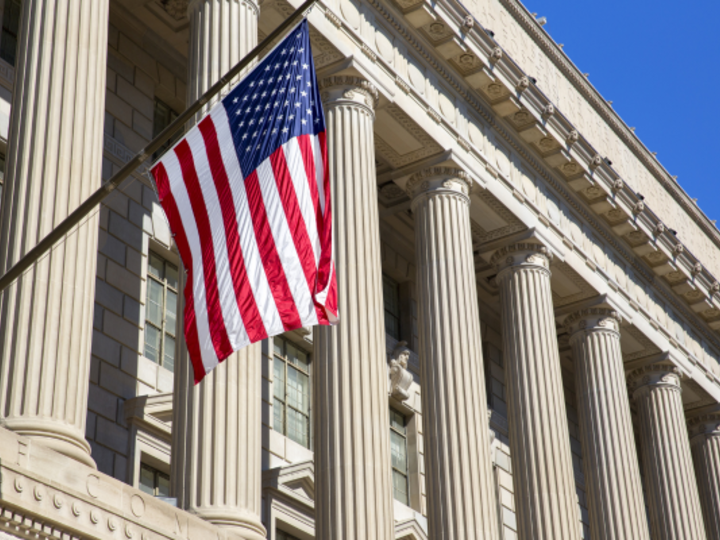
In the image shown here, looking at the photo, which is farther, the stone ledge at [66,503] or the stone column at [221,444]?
the stone column at [221,444]

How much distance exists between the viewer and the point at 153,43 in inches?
1082

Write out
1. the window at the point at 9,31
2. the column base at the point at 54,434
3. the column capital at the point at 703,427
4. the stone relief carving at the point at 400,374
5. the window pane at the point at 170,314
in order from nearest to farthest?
1. the column base at the point at 54,434
2. the window at the point at 9,31
3. the window pane at the point at 170,314
4. the stone relief carving at the point at 400,374
5. the column capital at the point at 703,427

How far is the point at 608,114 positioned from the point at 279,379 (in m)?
17.7

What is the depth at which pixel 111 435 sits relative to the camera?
23141 millimetres

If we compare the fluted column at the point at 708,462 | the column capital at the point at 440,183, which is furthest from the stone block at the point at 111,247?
the fluted column at the point at 708,462

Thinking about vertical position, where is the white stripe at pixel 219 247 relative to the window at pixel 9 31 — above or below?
below

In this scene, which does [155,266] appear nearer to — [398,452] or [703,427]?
[398,452]

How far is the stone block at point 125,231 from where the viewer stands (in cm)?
2484

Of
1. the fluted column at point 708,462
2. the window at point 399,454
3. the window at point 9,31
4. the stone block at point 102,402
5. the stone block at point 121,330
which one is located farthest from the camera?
the fluted column at point 708,462

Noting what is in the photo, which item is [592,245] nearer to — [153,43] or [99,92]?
[153,43]

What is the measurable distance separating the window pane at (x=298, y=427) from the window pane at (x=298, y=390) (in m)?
0.21

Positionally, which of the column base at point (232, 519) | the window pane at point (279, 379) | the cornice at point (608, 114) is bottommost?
the column base at point (232, 519)

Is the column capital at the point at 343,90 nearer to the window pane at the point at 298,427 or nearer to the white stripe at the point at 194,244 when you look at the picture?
the window pane at the point at 298,427

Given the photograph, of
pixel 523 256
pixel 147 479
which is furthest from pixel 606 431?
pixel 147 479
